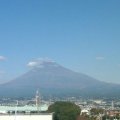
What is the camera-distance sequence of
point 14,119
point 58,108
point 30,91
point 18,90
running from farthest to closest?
point 18,90, point 30,91, point 58,108, point 14,119

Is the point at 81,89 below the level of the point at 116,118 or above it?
above

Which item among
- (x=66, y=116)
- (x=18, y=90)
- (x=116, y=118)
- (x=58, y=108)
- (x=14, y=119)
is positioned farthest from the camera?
(x=18, y=90)

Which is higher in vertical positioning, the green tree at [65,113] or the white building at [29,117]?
the green tree at [65,113]

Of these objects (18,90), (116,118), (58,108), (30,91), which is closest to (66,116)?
(58,108)

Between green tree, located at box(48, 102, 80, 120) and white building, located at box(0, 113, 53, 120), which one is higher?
green tree, located at box(48, 102, 80, 120)

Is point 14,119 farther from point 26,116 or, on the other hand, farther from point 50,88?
point 50,88

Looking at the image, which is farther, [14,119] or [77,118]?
[77,118]

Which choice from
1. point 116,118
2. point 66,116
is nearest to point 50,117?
point 66,116

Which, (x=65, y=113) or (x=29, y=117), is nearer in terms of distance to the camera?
(x=29, y=117)

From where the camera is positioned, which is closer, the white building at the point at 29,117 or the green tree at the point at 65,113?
the white building at the point at 29,117

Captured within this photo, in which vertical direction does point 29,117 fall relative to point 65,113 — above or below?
below

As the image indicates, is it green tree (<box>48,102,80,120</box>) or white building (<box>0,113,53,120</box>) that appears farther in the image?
green tree (<box>48,102,80,120</box>)
